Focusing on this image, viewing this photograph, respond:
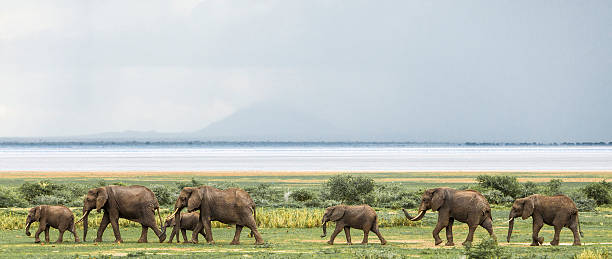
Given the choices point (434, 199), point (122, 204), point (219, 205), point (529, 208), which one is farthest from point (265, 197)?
point (529, 208)

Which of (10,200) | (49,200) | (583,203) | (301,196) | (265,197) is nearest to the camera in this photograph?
(583,203)

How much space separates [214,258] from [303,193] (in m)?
24.8

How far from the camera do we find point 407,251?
22141 mm

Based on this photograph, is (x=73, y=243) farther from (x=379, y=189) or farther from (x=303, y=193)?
(x=379, y=189)

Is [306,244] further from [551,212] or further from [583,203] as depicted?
[583,203]

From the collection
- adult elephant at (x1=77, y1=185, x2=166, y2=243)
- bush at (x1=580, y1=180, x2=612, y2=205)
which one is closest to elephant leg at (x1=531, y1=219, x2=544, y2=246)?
adult elephant at (x1=77, y1=185, x2=166, y2=243)

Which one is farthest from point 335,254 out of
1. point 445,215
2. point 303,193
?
point 303,193

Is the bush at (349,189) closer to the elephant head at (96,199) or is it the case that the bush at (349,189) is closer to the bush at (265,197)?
the bush at (265,197)

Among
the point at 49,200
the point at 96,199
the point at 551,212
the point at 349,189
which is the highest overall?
the point at 96,199

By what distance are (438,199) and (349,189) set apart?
789 inches

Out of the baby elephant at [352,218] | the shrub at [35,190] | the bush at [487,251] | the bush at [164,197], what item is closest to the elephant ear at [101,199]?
the baby elephant at [352,218]

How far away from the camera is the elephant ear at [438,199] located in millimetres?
23219

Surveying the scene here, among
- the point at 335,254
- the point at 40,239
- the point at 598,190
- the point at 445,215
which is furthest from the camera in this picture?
the point at 598,190

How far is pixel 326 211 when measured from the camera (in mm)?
23766
